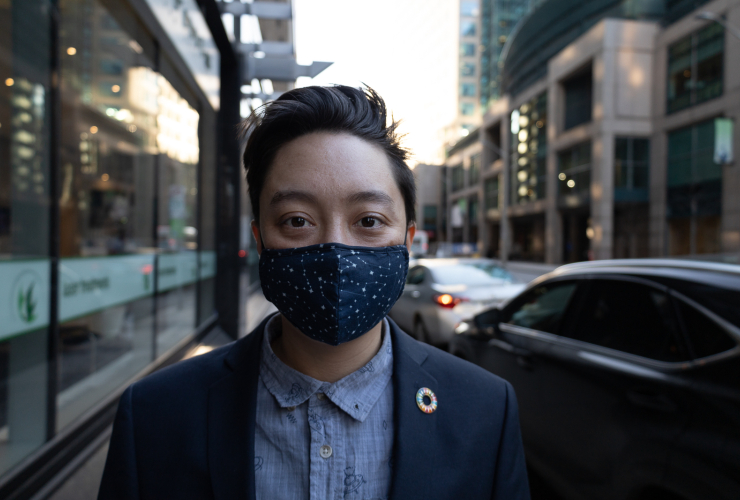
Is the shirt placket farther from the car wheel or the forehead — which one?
the car wheel

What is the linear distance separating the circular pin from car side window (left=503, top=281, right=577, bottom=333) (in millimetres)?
2227

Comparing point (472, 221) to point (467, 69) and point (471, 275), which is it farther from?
point (471, 275)

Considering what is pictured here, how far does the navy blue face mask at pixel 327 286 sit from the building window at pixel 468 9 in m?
77.3

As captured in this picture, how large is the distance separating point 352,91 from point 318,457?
112 cm

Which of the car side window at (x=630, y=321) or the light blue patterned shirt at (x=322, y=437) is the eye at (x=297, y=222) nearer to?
the light blue patterned shirt at (x=322, y=437)

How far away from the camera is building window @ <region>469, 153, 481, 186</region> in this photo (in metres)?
50.0

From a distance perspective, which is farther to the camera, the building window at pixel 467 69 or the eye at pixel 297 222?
the building window at pixel 467 69

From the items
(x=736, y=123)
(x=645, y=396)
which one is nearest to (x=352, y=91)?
(x=645, y=396)

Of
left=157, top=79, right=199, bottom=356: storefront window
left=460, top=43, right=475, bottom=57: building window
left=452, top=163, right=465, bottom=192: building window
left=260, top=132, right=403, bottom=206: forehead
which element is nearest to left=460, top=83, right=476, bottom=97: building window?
left=460, top=43, right=475, bottom=57: building window

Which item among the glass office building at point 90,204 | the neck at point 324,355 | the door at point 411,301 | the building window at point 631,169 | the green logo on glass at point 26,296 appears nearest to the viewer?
the neck at point 324,355

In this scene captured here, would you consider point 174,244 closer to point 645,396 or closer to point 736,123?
point 645,396

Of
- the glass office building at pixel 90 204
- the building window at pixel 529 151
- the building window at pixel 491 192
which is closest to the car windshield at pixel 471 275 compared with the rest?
the glass office building at pixel 90 204

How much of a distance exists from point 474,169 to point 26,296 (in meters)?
51.9

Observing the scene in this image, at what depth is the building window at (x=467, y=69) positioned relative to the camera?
6831 centimetres
